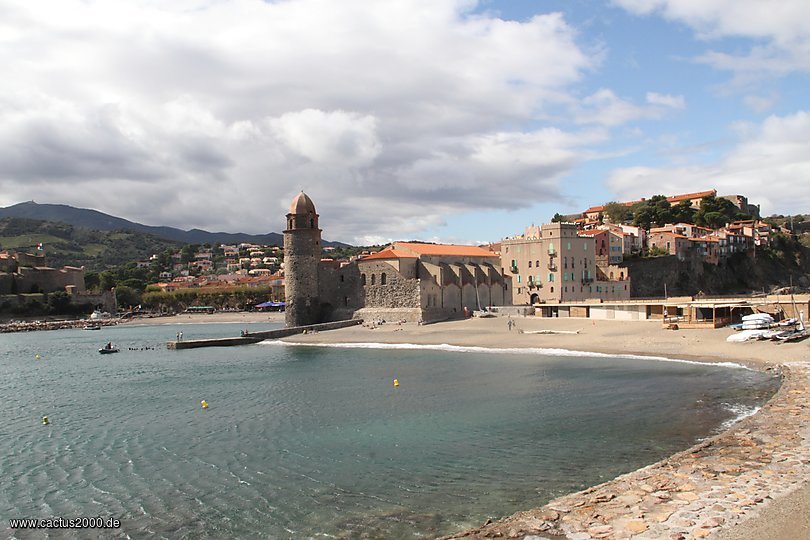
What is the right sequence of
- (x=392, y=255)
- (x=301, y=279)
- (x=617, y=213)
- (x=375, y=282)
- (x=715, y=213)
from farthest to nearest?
(x=617, y=213)
(x=715, y=213)
(x=301, y=279)
(x=392, y=255)
(x=375, y=282)

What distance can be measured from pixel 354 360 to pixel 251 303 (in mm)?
76066

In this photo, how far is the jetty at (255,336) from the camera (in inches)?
1903

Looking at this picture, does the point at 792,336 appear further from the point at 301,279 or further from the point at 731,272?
the point at 731,272

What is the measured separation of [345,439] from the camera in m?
18.0

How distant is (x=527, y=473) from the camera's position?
543 inches

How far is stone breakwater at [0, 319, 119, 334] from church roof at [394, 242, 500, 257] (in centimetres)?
5276

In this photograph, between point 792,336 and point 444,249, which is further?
point 444,249

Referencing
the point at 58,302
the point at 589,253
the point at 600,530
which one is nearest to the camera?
the point at 600,530

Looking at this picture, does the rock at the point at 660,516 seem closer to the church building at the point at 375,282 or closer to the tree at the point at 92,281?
the church building at the point at 375,282

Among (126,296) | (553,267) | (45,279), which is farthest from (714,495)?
(126,296)

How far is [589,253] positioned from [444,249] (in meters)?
14.1

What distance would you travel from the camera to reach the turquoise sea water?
40.6 feet

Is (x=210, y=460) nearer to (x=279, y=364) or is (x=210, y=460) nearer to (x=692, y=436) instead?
(x=692, y=436)

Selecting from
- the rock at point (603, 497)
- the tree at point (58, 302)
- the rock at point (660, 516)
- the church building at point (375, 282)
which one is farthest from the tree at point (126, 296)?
the rock at point (660, 516)
